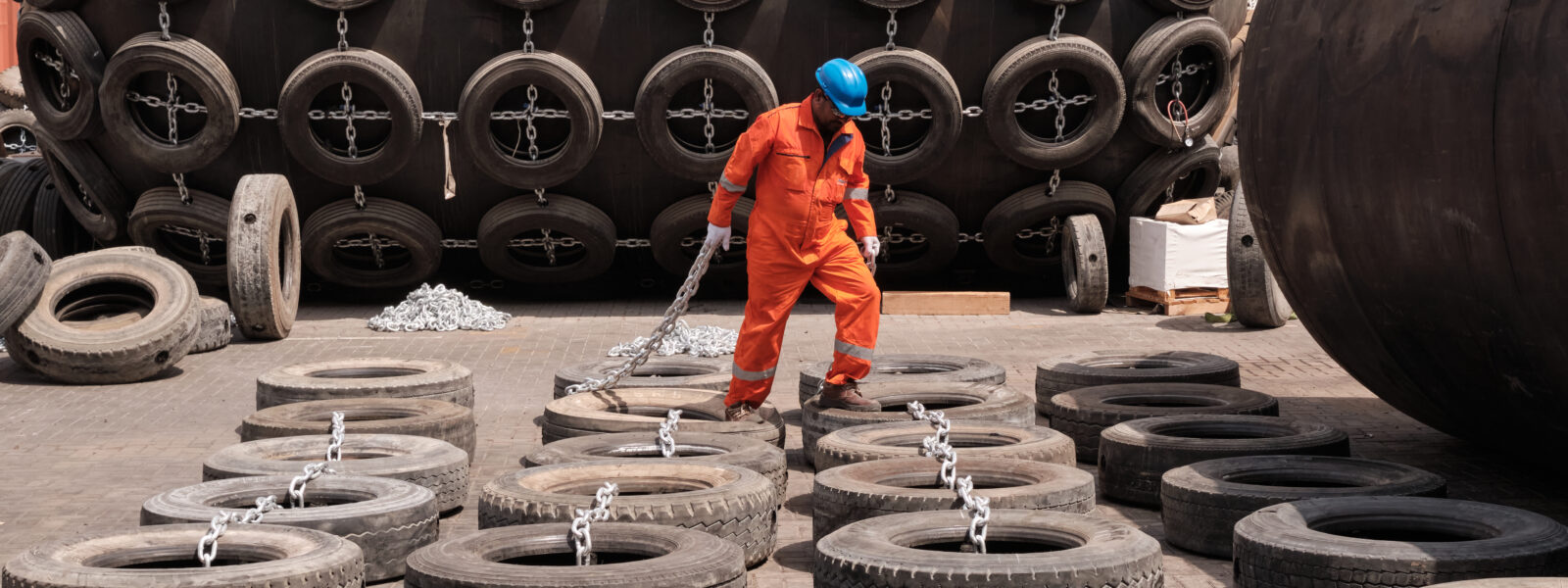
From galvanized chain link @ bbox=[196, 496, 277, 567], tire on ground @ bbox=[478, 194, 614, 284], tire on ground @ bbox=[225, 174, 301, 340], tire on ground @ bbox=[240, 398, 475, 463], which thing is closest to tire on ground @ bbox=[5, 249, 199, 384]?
tire on ground @ bbox=[225, 174, 301, 340]

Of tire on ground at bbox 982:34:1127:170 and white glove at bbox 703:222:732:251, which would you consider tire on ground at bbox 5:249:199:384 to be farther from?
tire on ground at bbox 982:34:1127:170

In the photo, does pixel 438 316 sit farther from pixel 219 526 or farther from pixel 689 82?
pixel 219 526

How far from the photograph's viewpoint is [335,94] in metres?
13.7

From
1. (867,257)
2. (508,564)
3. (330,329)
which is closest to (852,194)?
(867,257)

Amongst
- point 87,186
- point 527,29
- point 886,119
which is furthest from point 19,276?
point 886,119

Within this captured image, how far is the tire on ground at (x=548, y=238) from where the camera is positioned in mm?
14234

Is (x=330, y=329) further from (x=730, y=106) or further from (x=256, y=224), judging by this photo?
(x=730, y=106)

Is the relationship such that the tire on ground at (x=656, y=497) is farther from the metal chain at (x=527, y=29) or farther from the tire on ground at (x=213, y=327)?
the metal chain at (x=527, y=29)

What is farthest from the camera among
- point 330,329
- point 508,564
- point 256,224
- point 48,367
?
point 330,329

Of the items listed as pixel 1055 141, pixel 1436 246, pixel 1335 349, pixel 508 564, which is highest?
pixel 1055 141

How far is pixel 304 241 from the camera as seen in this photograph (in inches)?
570

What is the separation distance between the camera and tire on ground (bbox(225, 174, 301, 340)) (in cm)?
1228

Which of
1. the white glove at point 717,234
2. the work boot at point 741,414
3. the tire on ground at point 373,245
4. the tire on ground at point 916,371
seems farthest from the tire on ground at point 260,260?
the work boot at point 741,414

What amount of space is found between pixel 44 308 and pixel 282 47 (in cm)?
357
